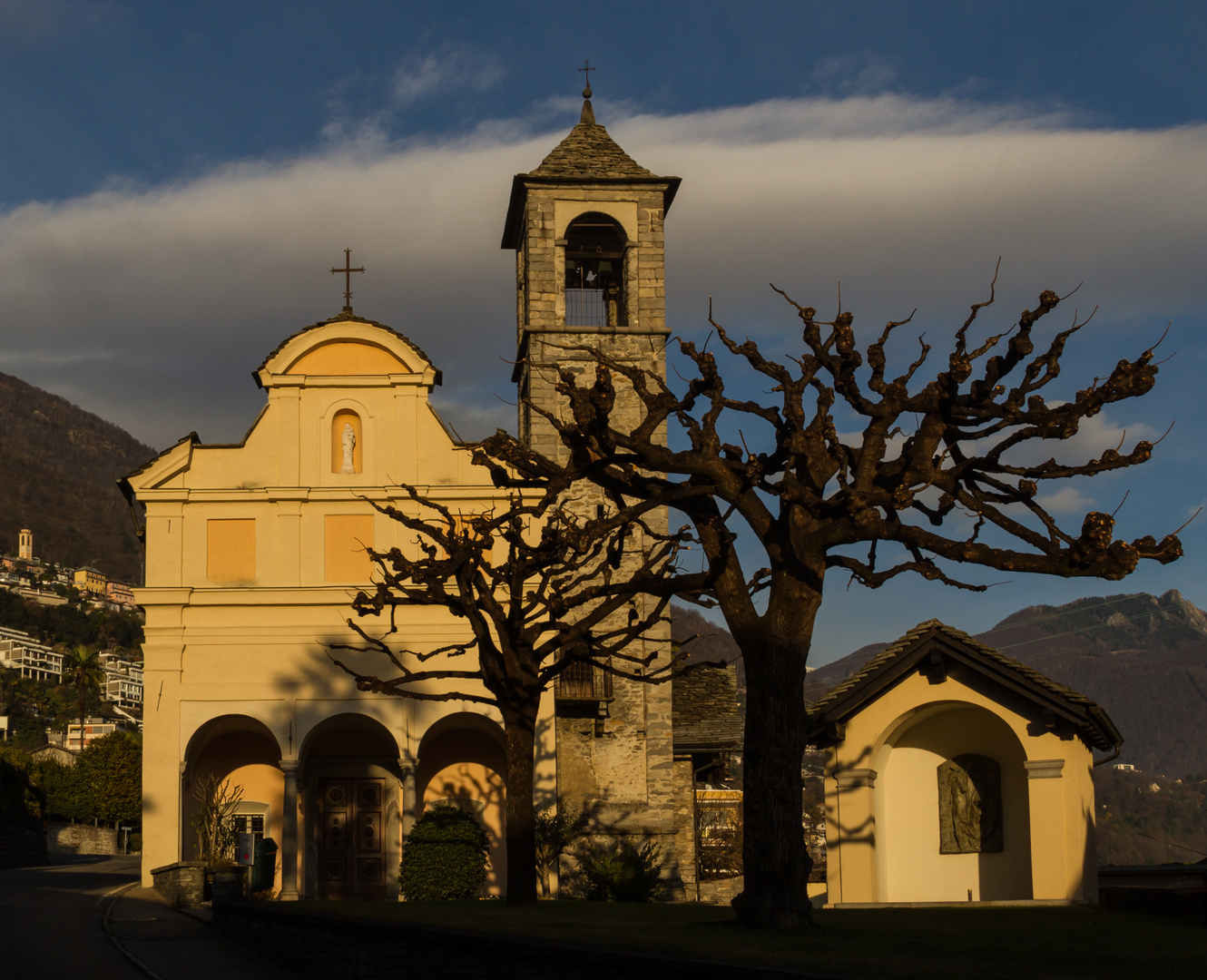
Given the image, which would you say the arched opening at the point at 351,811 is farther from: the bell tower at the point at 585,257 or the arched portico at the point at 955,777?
the arched portico at the point at 955,777

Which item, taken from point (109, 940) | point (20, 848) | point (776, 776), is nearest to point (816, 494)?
point (776, 776)

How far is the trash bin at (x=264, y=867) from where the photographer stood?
25859 mm

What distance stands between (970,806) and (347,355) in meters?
16.5

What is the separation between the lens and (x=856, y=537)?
1280cm

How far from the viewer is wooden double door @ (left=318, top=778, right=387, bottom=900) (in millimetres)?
29625

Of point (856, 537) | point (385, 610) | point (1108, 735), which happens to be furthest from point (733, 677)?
point (856, 537)

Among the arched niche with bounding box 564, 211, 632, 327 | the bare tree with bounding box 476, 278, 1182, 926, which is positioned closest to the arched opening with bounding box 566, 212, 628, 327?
the arched niche with bounding box 564, 211, 632, 327

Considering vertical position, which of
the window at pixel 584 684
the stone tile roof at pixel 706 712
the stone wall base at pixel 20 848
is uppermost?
the window at pixel 584 684

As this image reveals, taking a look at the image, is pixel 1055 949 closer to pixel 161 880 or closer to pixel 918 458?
pixel 918 458

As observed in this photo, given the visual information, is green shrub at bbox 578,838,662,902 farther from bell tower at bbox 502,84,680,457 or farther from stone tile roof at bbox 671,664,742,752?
bell tower at bbox 502,84,680,457

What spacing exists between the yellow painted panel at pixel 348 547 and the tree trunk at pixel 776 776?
17049mm

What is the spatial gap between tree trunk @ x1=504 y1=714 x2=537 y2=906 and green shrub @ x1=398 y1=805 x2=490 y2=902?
6171 millimetres

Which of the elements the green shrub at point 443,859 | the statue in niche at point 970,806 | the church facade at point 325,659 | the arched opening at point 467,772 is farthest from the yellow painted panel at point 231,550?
the statue in niche at point 970,806

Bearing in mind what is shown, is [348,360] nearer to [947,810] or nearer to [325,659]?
[325,659]
